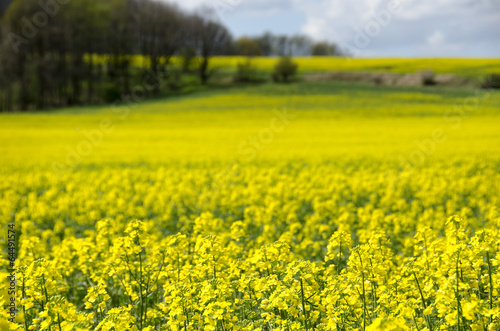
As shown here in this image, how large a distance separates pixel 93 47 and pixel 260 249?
2443 inches

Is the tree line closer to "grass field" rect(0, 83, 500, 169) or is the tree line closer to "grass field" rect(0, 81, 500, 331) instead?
"grass field" rect(0, 83, 500, 169)

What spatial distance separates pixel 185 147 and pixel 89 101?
37.1 metres

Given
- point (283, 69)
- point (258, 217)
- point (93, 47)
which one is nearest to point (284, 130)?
point (258, 217)

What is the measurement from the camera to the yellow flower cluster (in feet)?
13.3

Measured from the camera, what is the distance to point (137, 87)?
205 feet

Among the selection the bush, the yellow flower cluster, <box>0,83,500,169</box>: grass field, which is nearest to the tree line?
the bush

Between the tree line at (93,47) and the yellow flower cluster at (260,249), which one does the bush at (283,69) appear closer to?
the tree line at (93,47)

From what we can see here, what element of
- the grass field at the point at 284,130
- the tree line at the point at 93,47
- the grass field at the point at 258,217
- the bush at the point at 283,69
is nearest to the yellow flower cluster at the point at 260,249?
the grass field at the point at 258,217

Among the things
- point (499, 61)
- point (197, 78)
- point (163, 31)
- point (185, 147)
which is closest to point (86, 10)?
point (163, 31)

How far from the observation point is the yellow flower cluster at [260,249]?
4066 mm

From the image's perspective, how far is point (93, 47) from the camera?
61.1m

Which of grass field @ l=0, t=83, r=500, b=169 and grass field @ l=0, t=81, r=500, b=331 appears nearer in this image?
grass field @ l=0, t=81, r=500, b=331

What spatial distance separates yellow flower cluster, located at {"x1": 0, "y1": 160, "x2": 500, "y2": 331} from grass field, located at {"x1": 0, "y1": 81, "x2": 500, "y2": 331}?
0.04 metres

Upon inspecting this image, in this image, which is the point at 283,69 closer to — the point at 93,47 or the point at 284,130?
the point at 93,47
